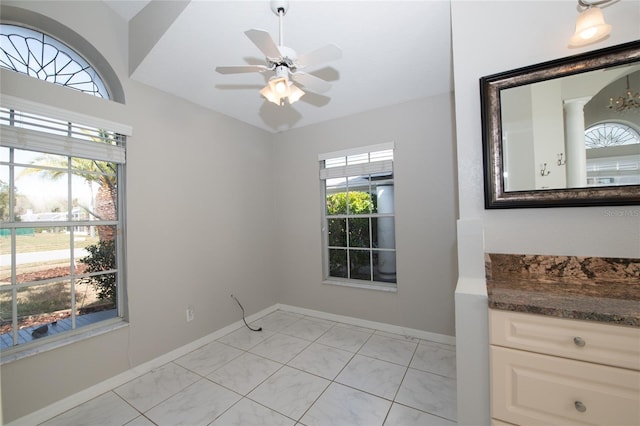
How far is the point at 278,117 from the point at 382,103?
1.33 m

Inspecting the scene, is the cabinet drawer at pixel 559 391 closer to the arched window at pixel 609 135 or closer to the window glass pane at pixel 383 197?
the arched window at pixel 609 135

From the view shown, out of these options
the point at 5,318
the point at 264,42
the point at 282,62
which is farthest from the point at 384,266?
the point at 5,318

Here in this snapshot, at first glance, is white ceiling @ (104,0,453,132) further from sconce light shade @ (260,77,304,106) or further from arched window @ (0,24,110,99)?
sconce light shade @ (260,77,304,106)

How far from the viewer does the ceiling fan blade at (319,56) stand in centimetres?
143

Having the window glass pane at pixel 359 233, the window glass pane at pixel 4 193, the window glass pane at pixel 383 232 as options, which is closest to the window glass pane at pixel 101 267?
the window glass pane at pixel 4 193

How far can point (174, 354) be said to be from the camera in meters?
2.47

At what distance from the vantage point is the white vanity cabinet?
3.27 feet

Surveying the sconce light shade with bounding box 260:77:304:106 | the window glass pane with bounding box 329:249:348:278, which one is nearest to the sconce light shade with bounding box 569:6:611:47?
the sconce light shade with bounding box 260:77:304:106

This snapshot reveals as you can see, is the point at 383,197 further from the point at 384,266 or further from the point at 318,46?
the point at 318,46

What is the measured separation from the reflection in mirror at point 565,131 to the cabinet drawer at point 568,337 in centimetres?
64

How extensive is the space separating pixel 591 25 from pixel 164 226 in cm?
327

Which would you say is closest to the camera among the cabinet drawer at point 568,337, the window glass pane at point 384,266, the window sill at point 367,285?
the cabinet drawer at point 568,337

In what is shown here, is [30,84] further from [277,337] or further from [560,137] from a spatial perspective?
[560,137]

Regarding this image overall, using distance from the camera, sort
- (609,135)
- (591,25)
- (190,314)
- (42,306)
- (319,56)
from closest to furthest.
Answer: (591,25) < (609,135) < (319,56) < (42,306) < (190,314)
